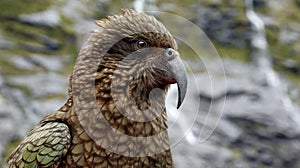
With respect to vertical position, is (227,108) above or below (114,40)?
above

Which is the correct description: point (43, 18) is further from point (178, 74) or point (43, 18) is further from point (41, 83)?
point (178, 74)

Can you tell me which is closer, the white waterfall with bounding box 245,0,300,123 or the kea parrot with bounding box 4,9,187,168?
the kea parrot with bounding box 4,9,187,168

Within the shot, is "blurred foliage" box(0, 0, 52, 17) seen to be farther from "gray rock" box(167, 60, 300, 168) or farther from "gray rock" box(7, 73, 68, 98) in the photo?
"gray rock" box(167, 60, 300, 168)

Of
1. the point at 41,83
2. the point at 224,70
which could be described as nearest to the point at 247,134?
the point at 224,70

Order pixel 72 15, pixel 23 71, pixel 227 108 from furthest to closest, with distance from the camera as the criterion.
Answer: pixel 72 15, pixel 227 108, pixel 23 71

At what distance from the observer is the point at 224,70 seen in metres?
23.6

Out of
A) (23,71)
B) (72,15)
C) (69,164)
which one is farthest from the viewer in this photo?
(72,15)

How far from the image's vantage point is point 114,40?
4902mm

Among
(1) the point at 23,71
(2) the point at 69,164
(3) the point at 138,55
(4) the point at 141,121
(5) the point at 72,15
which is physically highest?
(5) the point at 72,15

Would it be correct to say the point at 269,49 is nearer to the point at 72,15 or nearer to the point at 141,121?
the point at 72,15

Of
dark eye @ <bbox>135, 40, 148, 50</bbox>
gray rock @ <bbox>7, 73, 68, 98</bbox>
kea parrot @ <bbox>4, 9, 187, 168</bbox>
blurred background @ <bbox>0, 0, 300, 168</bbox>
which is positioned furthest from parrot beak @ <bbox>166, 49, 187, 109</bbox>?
gray rock @ <bbox>7, 73, 68, 98</bbox>

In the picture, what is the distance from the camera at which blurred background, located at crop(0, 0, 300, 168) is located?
22078 millimetres

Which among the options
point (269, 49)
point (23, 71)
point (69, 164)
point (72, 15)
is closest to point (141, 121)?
point (69, 164)

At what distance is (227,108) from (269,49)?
19.5 ft
